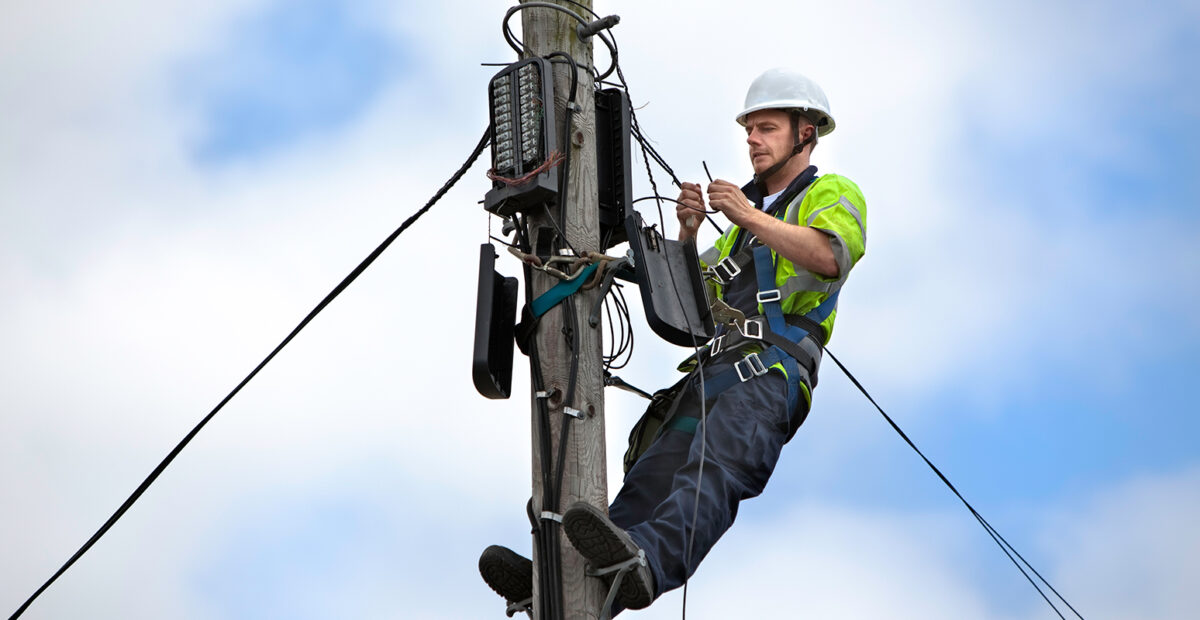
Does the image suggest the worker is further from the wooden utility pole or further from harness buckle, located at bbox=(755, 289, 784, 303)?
the wooden utility pole

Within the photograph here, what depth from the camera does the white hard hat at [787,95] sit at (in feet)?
21.0

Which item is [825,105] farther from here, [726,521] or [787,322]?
[726,521]

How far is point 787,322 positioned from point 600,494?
1.23m

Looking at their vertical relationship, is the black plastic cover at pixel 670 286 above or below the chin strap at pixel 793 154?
below

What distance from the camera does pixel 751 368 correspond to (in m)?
5.58

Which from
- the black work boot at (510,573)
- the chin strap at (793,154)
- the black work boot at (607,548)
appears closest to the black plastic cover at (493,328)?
the black work boot at (510,573)

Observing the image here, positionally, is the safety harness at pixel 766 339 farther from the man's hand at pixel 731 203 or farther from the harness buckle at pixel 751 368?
the man's hand at pixel 731 203

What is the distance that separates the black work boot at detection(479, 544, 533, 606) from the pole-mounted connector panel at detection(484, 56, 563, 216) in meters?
1.31

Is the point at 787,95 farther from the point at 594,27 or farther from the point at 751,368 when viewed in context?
the point at 751,368

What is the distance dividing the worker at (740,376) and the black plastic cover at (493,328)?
24.8 inches

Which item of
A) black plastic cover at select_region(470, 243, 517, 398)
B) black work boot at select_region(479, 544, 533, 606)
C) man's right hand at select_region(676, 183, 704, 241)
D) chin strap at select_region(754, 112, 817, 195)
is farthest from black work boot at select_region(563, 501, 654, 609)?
chin strap at select_region(754, 112, 817, 195)

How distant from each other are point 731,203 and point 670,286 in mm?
546

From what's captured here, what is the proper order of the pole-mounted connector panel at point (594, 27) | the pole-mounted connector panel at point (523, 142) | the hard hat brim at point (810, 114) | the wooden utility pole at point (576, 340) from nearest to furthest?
the wooden utility pole at point (576, 340) < the pole-mounted connector panel at point (523, 142) < the pole-mounted connector panel at point (594, 27) < the hard hat brim at point (810, 114)

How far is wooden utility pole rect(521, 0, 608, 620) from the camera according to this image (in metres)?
4.90
